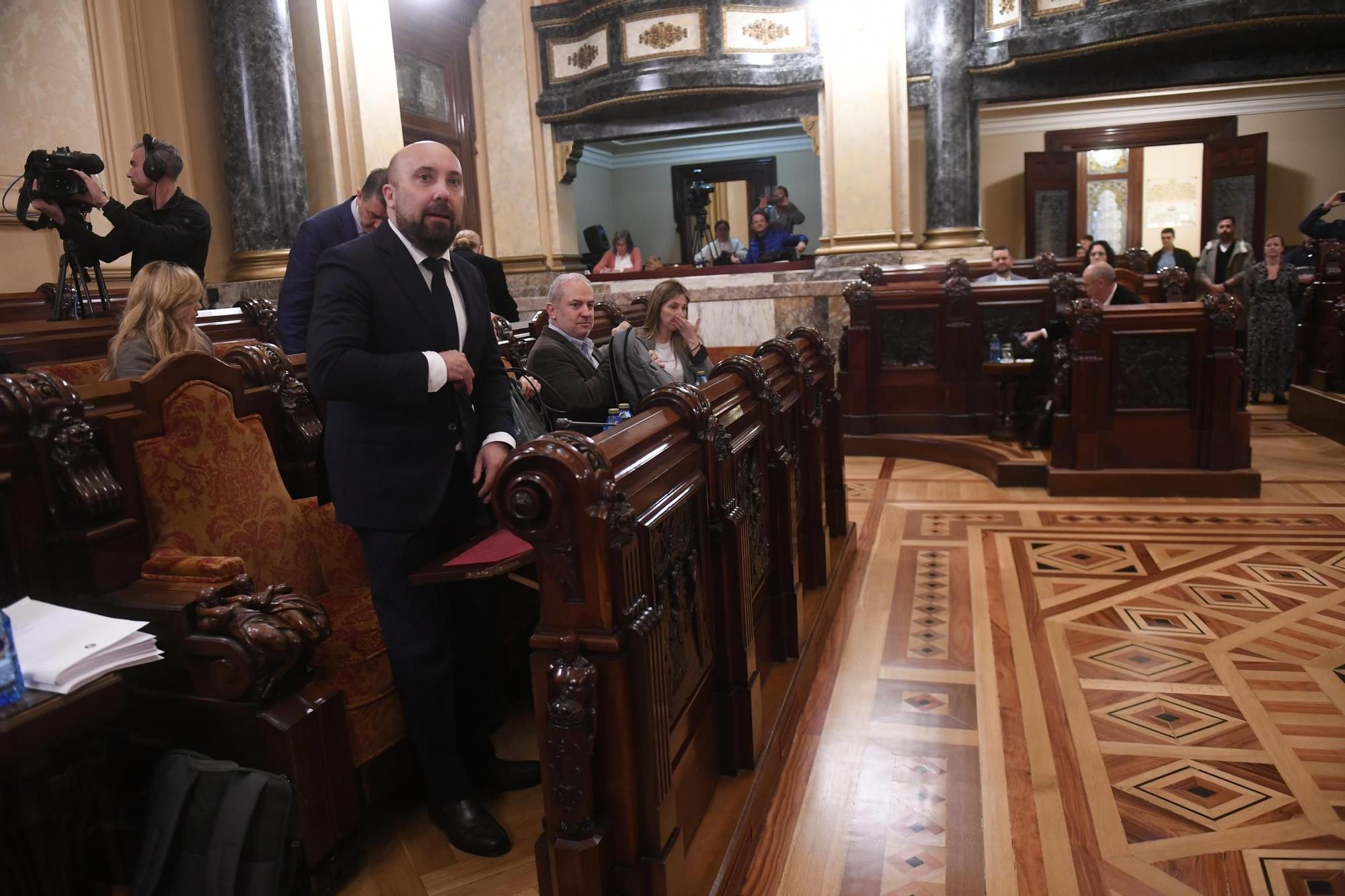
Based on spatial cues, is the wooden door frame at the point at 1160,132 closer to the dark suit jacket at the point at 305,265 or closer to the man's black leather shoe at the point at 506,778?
the dark suit jacket at the point at 305,265

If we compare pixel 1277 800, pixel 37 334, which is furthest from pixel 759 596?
pixel 37 334

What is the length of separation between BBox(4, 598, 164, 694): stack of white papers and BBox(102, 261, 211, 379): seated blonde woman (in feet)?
3.16

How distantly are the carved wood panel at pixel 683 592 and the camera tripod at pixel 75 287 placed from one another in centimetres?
281

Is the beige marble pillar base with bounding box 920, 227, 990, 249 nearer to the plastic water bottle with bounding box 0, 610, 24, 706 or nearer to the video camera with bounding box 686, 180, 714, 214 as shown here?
the video camera with bounding box 686, 180, 714, 214

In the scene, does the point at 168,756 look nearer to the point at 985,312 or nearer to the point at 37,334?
the point at 37,334

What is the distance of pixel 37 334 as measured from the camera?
3.42 m

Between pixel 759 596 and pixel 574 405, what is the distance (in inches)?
41.1

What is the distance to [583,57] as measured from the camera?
9133 millimetres

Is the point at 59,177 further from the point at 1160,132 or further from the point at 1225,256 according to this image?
the point at 1160,132

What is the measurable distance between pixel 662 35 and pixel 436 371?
298 inches

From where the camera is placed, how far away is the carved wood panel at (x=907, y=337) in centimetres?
593

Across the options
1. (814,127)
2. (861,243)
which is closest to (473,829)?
(861,243)

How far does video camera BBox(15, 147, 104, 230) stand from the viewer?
3496 millimetres

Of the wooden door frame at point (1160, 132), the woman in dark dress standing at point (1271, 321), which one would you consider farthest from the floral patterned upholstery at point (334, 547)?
the wooden door frame at point (1160, 132)
